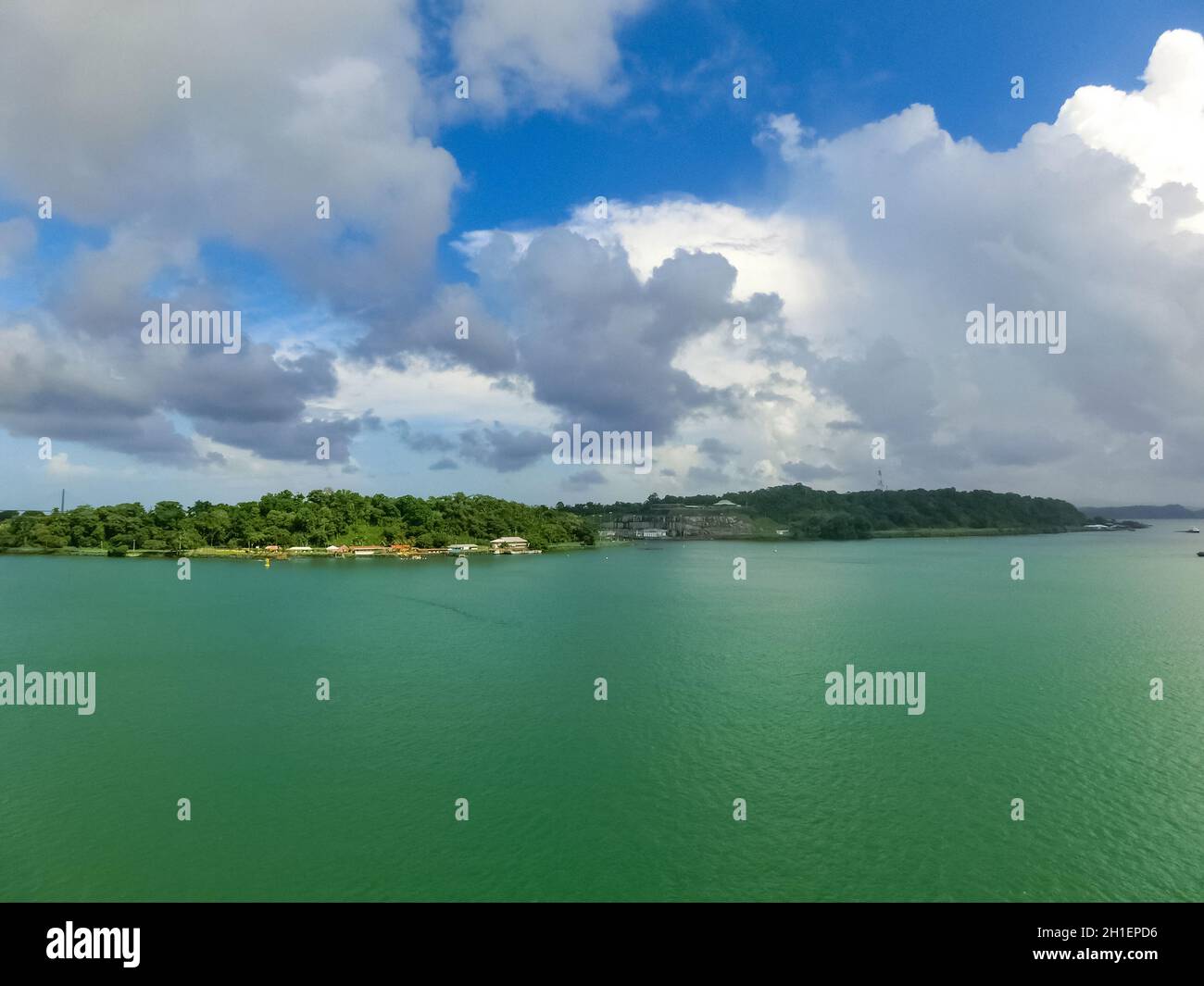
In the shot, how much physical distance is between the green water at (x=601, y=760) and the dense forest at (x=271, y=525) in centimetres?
4704

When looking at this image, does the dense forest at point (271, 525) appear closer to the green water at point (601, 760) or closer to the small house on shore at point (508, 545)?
the small house on shore at point (508, 545)

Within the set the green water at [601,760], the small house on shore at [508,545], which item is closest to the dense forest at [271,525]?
the small house on shore at [508,545]

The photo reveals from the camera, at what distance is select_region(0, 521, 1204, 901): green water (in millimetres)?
11531

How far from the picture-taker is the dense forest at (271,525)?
82.1 metres

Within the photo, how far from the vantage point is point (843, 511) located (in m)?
148

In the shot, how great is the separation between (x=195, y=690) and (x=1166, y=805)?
93.4 ft

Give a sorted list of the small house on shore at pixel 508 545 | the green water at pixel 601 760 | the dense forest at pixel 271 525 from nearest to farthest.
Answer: the green water at pixel 601 760, the dense forest at pixel 271 525, the small house on shore at pixel 508 545

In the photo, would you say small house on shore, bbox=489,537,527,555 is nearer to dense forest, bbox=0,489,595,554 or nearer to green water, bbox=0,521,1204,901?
dense forest, bbox=0,489,595,554

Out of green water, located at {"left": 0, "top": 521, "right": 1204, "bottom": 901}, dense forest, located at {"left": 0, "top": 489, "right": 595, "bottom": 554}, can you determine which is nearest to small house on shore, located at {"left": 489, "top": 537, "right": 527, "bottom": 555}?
dense forest, located at {"left": 0, "top": 489, "right": 595, "bottom": 554}

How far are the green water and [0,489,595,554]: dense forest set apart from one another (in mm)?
47040

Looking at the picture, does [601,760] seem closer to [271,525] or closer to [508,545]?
[508,545]

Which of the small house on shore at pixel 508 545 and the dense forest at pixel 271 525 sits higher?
the dense forest at pixel 271 525

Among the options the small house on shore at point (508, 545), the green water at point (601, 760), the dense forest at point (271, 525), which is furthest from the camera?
the small house on shore at point (508, 545)
